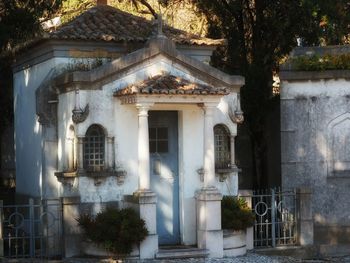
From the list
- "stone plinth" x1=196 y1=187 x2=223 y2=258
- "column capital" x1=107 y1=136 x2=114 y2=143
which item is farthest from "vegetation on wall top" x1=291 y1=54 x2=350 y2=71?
"column capital" x1=107 y1=136 x2=114 y2=143

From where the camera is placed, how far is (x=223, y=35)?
2089 cm

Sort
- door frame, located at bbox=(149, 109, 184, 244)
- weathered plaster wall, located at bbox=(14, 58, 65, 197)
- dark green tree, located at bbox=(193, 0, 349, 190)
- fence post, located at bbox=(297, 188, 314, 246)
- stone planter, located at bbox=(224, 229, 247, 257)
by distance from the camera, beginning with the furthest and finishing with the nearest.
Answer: dark green tree, located at bbox=(193, 0, 349, 190)
weathered plaster wall, located at bbox=(14, 58, 65, 197)
fence post, located at bbox=(297, 188, 314, 246)
door frame, located at bbox=(149, 109, 184, 244)
stone planter, located at bbox=(224, 229, 247, 257)

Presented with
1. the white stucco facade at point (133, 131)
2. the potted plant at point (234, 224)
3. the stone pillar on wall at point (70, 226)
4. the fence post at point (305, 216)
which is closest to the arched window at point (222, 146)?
the white stucco facade at point (133, 131)

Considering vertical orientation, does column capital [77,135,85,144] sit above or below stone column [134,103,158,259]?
above

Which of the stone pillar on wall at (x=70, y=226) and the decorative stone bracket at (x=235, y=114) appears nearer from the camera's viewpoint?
the stone pillar on wall at (x=70, y=226)

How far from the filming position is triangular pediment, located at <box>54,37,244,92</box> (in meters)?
14.6

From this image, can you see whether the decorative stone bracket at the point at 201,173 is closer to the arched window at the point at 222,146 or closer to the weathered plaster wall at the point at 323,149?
the arched window at the point at 222,146

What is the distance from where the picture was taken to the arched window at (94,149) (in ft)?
48.6

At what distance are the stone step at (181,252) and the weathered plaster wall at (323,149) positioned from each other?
125 inches

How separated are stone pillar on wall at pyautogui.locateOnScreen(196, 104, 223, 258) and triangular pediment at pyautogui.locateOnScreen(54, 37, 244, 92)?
898mm

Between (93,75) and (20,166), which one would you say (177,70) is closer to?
(93,75)

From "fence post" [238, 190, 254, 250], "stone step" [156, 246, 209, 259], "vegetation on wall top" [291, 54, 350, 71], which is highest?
"vegetation on wall top" [291, 54, 350, 71]

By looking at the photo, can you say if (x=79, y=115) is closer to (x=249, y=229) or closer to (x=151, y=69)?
(x=151, y=69)

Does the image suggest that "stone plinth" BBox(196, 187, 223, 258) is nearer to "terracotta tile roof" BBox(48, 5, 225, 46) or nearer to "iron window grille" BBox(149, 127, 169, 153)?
"iron window grille" BBox(149, 127, 169, 153)
